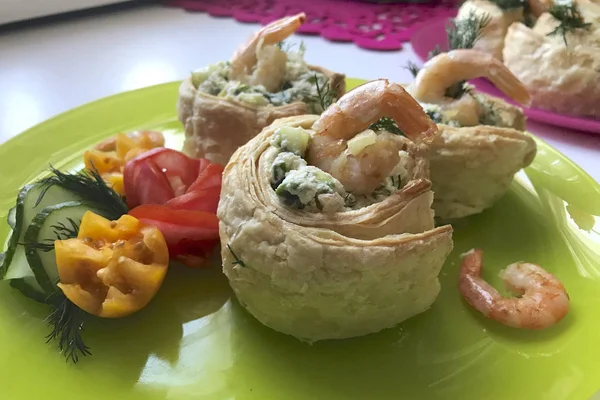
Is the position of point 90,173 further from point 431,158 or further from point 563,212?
point 563,212

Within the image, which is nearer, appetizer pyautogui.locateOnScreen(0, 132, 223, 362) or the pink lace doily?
appetizer pyautogui.locateOnScreen(0, 132, 223, 362)

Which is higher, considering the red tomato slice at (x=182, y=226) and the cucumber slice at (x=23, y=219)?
the cucumber slice at (x=23, y=219)

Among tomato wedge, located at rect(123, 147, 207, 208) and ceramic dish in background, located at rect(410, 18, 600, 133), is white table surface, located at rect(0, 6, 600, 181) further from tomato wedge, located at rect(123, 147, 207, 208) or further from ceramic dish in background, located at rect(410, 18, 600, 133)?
tomato wedge, located at rect(123, 147, 207, 208)

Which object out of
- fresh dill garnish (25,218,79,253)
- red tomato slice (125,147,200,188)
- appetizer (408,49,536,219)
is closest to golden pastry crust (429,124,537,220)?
appetizer (408,49,536,219)

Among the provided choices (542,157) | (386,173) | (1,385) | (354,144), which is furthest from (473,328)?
(1,385)

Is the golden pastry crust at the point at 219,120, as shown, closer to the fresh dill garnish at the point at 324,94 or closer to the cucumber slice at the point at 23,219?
the fresh dill garnish at the point at 324,94

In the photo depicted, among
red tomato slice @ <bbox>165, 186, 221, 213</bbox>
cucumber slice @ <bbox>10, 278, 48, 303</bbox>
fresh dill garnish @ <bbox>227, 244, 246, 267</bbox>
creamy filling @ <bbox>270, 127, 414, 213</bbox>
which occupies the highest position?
creamy filling @ <bbox>270, 127, 414, 213</bbox>

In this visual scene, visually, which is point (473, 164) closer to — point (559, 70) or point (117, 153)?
point (559, 70)

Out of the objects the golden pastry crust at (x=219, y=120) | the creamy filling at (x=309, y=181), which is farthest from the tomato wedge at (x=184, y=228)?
the golden pastry crust at (x=219, y=120)
